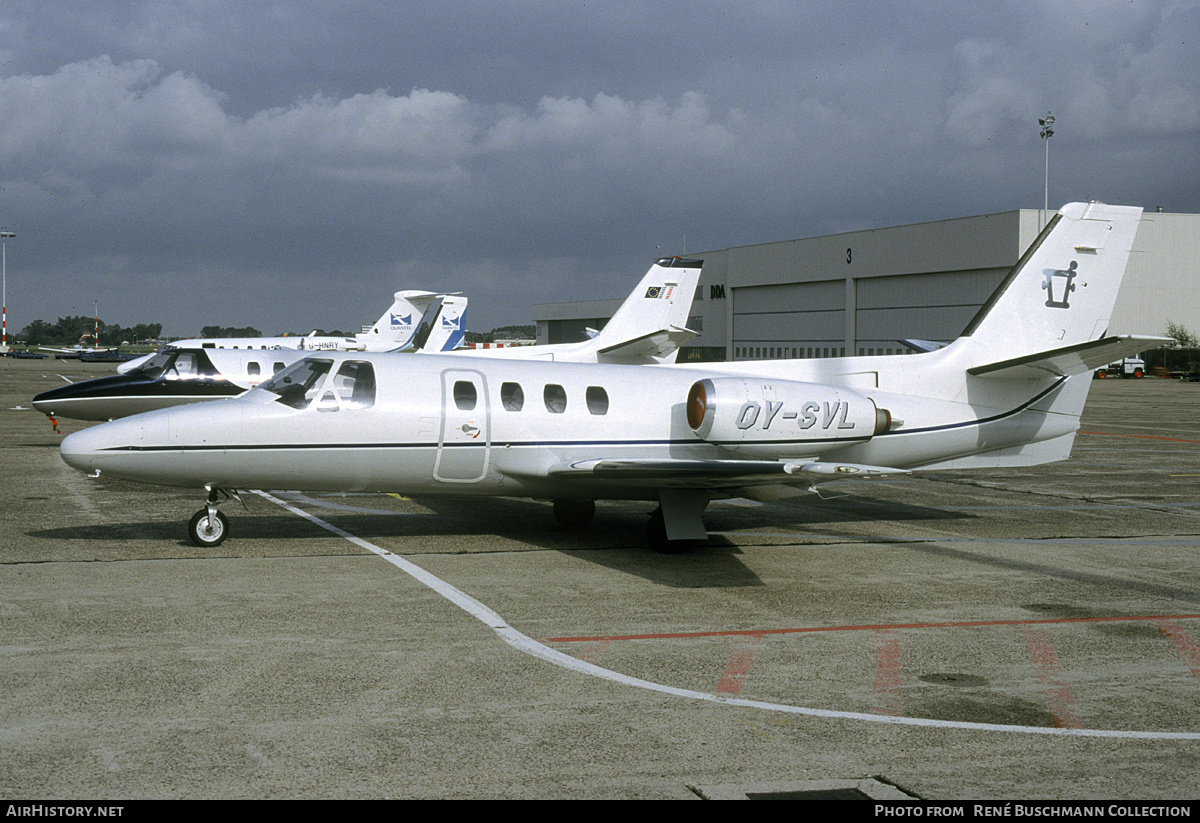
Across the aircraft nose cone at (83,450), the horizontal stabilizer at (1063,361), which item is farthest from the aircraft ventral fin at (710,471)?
the aircraft nose cone at (83,450)

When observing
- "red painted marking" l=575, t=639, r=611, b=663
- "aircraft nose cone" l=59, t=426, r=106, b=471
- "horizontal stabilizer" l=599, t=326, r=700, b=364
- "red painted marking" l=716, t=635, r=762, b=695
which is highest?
"horizontal stabilizer" l=599, t=326, r=700, b=364

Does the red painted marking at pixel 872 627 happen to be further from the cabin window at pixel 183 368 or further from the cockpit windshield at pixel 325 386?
the cabin window at pixel 183 368

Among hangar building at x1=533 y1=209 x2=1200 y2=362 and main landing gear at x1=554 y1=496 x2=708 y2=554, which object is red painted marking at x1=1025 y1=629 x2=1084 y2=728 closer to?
main landing gear at x1=554 y1=496 x2=708 y2=554

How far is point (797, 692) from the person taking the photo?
7625mm

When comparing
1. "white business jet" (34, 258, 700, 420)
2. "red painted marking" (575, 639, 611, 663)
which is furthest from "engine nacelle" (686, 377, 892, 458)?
"white business jet" (34, 258, 700, 420)

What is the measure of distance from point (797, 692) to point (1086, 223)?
11.4 metres

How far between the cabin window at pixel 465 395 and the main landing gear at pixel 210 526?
10.1ft

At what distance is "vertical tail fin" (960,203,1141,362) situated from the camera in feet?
52.2

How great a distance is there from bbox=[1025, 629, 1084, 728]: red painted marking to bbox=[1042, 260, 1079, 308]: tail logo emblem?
7.92 meters

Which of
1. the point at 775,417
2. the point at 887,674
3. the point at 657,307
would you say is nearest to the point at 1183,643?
the point at 887,674

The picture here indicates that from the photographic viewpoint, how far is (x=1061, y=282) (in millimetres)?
15961

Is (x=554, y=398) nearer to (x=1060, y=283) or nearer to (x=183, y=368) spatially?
(x=1060, y=283)
